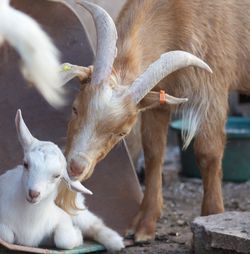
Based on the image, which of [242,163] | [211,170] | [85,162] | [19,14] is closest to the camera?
[85,162]

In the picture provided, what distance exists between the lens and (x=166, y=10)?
486cm

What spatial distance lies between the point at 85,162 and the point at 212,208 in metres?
1.10

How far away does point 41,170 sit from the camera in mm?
3953

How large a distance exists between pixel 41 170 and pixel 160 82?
112 cm

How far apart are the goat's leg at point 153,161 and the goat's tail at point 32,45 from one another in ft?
2.38

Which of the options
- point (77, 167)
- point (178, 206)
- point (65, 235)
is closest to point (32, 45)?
point (77, 167)

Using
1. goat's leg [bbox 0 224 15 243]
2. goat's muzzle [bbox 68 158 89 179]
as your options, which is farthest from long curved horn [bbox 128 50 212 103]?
goat's leg [bbox 0 224 15 243]

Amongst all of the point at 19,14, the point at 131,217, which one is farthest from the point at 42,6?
the point at 131,217

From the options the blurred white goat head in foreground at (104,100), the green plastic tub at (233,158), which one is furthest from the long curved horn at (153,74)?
the green plastic tub at (233,158)

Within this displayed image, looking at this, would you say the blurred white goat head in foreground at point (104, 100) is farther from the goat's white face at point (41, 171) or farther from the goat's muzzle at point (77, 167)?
the goat's white face at point (41, 171)

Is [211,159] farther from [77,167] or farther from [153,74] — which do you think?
[77,167]

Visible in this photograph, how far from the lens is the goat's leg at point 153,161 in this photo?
505 cm

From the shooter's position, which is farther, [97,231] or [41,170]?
[97,231]

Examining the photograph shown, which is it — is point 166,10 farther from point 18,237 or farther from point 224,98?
point 18,237
